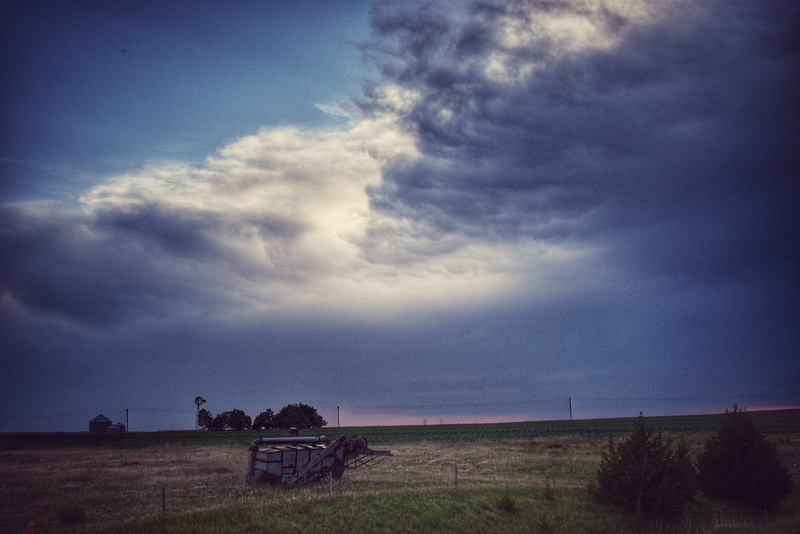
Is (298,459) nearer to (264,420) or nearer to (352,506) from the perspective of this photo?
(352,506)

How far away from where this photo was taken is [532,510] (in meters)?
22.8

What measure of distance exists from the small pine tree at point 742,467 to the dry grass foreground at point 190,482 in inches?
237

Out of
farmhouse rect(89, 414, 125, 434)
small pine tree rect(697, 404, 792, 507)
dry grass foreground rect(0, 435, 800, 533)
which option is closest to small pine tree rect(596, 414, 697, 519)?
small pine tree rect(697, 404, 792, 507)

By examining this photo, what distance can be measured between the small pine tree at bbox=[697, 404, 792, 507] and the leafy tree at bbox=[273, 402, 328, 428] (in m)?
134

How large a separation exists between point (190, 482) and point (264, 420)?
131 m

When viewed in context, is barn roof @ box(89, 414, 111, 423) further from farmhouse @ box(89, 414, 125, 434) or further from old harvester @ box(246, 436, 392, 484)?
old harvester @ box(246, 436, 392, 484)

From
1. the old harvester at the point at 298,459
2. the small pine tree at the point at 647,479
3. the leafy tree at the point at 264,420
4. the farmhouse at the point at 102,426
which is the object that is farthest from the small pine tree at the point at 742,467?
the farmhouse at the point at 102,426

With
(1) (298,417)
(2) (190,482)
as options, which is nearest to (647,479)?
(2) (190,482)

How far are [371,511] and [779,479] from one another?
18.2 meters

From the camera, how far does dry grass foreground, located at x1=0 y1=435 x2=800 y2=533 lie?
2148 centimetres

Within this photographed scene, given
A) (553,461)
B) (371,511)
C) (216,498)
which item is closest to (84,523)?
(216,498)

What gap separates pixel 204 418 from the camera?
166 metres

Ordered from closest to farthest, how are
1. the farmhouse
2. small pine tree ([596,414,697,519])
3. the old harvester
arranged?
small pine tree ([596,414,697,519])
the old harvester
the farmhouse

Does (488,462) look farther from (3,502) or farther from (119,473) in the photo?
(3,502)
